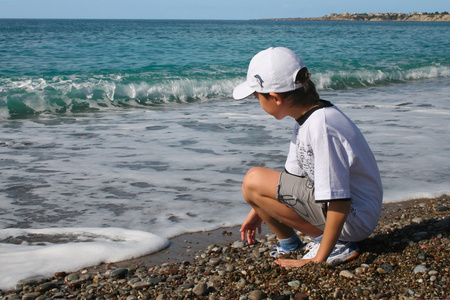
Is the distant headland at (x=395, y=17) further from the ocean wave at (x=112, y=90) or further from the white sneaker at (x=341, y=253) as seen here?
the white sneaker at (x=341, y=253)

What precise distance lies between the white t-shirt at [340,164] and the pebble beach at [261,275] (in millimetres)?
274

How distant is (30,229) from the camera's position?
3.78 meters

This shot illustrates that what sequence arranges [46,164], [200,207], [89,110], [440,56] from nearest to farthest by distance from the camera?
1. [200,207]
2. [46,164]
3. [89,110]
4. [440,56]

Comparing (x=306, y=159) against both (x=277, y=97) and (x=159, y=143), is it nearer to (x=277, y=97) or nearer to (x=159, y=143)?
(x=277, y=97)

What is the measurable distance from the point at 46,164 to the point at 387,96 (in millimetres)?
8513

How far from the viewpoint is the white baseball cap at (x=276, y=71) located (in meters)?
2.55

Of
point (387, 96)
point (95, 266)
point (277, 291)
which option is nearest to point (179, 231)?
point (95, 266)

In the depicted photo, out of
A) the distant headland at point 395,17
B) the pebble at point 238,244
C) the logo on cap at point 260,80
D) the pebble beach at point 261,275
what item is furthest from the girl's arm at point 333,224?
the distant headland at point 395,17

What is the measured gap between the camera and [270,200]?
9.37 feet

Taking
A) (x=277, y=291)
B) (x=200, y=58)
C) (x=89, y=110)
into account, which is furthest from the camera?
(x=200, y=58)

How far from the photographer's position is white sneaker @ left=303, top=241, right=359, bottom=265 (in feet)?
9.11

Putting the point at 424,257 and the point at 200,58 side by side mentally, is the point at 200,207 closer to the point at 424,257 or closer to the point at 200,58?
the point at 424,257

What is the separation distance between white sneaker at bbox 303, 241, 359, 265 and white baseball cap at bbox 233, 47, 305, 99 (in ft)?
3.10

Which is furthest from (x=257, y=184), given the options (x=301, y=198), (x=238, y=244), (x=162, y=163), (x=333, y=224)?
(x=162, y=163)
